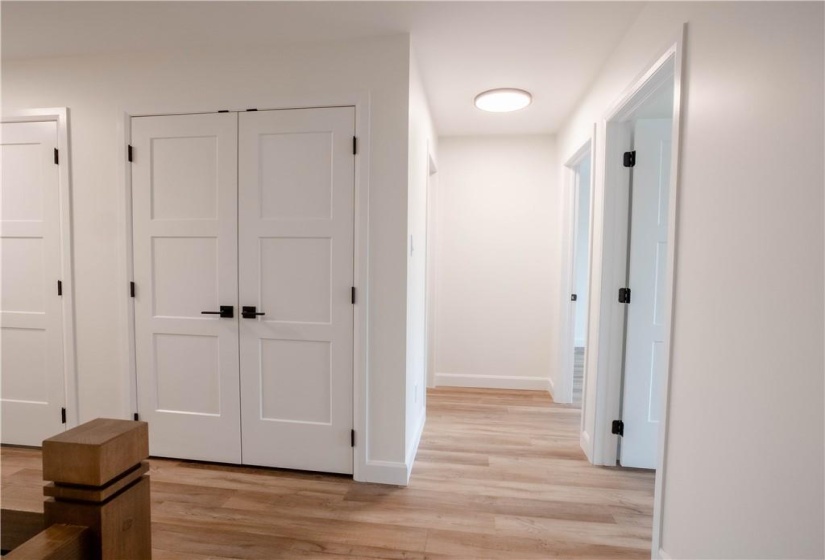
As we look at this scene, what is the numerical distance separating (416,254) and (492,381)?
6.75 ft

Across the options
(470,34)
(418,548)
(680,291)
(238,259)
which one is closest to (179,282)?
(238,259)

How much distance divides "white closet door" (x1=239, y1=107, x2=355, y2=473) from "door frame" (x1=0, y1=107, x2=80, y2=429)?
1209 mm

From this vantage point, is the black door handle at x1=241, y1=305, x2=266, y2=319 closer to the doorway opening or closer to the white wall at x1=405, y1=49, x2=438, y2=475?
the white wall at x1=405, y1=49, x2=438, y2=475

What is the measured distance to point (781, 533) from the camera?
3.48 ft

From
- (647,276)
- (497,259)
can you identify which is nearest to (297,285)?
(647,276)

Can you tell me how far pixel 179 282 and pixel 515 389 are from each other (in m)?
3.17

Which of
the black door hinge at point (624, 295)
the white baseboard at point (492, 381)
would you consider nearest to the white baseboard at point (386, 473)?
the black door hinge at point (624, 295)

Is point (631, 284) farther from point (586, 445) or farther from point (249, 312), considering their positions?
point (249, 312)

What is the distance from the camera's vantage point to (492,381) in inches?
164

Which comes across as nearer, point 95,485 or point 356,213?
point 95,485

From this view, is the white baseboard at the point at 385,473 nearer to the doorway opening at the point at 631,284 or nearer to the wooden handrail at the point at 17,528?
the doorway opening at the point at 631,284

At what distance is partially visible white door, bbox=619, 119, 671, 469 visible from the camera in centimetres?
241

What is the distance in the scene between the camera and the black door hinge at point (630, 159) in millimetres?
2424

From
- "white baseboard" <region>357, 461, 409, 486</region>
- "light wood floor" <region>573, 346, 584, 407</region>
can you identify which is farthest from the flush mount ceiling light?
"light wood floor" <region>573, 346, 584, 407</region>
